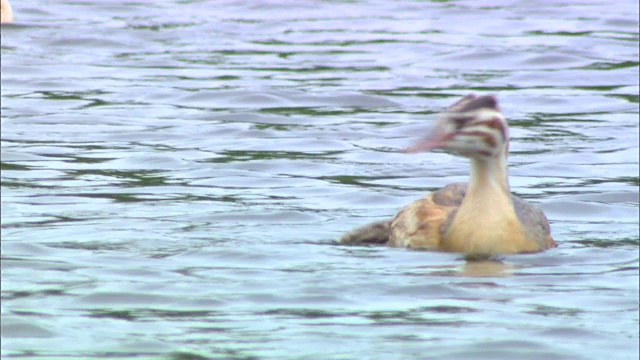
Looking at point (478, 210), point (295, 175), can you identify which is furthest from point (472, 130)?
point (295, 175)

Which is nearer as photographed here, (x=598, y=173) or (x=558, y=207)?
(x=558, y=207)

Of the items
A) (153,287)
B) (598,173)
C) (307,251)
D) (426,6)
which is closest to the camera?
(153,287)

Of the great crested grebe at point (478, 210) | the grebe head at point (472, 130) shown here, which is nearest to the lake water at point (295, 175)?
the great crested grebe at point (478, 210)

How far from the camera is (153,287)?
11047 mm

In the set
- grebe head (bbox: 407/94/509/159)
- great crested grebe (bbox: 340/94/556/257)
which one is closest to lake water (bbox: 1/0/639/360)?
great crested grebe (bbox: 340/94/556/257)

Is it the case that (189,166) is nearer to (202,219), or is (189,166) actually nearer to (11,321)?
(202,219)

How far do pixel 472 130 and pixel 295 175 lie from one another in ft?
13.3

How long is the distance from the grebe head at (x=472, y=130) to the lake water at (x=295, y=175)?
0.81 metres

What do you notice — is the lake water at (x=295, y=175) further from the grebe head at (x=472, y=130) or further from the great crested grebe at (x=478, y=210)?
the grebe head at (x=472, y=130)

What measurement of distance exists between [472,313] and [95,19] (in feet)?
59.1

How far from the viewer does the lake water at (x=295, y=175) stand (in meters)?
10.1

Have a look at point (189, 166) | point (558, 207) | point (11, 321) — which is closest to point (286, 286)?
point (11, 321)

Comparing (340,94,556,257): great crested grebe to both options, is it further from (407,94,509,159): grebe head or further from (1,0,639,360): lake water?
(1,0,639,360): lake water

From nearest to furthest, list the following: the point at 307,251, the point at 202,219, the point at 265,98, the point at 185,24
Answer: the point at 307,251 < the point at 202,219 < the point at 265,98 < the point at 185,24
